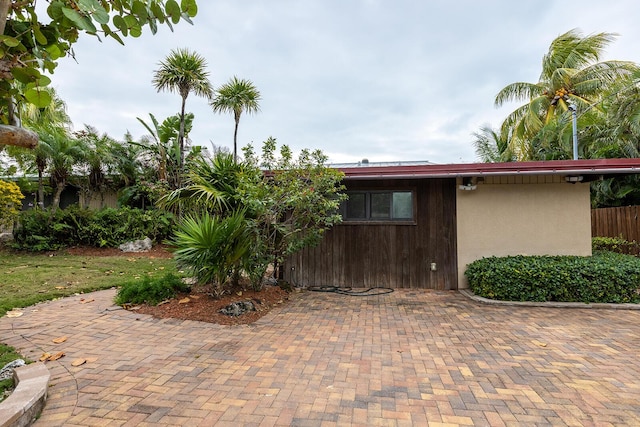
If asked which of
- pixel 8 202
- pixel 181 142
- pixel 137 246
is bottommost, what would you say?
pixel 137 246

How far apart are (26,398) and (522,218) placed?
7.46m

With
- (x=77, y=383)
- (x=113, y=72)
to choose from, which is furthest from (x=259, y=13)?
(x=77, y=383)

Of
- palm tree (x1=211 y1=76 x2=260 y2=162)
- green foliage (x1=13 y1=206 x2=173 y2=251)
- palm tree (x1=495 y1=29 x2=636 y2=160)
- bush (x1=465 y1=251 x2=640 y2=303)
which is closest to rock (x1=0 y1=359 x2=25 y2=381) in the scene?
bush (x1=465 y1=251 x2=640 y2=303)

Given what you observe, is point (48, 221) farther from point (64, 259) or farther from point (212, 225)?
point (212, 225)

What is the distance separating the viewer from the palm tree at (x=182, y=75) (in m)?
12.0

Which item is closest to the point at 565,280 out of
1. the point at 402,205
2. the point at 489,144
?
the point at 402,205

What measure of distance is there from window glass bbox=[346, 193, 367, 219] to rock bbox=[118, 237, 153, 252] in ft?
23.8

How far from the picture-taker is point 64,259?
918 cm

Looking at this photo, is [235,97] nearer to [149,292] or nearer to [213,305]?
[149,292]

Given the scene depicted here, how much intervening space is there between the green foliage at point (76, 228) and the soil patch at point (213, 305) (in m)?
5.77

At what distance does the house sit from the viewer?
6469 millimetres

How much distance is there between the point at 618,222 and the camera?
9781 millimetres

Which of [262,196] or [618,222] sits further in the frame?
[618,222]

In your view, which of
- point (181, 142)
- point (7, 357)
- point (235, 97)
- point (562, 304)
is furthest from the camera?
point (235, 97)
